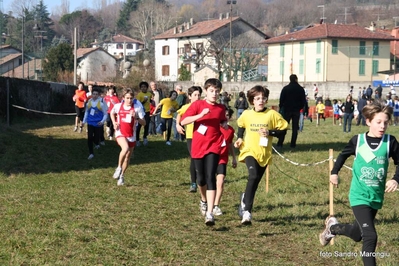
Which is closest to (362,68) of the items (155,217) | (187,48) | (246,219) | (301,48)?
(301,48)

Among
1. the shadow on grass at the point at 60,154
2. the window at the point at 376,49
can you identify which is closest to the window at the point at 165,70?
the window at the point at 376,49

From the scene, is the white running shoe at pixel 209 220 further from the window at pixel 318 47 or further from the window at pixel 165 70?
the window at pixel 165 70

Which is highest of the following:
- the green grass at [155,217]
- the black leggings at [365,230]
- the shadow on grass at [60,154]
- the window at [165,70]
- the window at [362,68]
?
the window at [165,70]

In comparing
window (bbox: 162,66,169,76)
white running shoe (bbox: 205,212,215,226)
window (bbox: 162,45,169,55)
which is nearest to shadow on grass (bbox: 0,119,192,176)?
white running shoe (bbox: 205,212,215,226)

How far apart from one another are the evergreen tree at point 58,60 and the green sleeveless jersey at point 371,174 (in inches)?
2817

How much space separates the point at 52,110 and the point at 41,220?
2801cm

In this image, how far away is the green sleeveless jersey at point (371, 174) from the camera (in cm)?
665

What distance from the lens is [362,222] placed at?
21.6 ft

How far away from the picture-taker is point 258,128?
910 centimetres

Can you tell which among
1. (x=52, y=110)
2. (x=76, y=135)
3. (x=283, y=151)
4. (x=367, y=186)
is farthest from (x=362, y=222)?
(x=52, y=110)

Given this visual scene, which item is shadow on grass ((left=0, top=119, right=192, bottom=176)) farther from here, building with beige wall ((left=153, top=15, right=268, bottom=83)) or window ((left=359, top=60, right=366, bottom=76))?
building with beige wall ((left=153, top=15, right=268, bottom=83))

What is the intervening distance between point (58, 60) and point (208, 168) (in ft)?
230

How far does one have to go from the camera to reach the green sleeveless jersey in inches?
262

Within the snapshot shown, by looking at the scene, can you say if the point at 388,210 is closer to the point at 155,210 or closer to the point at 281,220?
the point at 281,220
